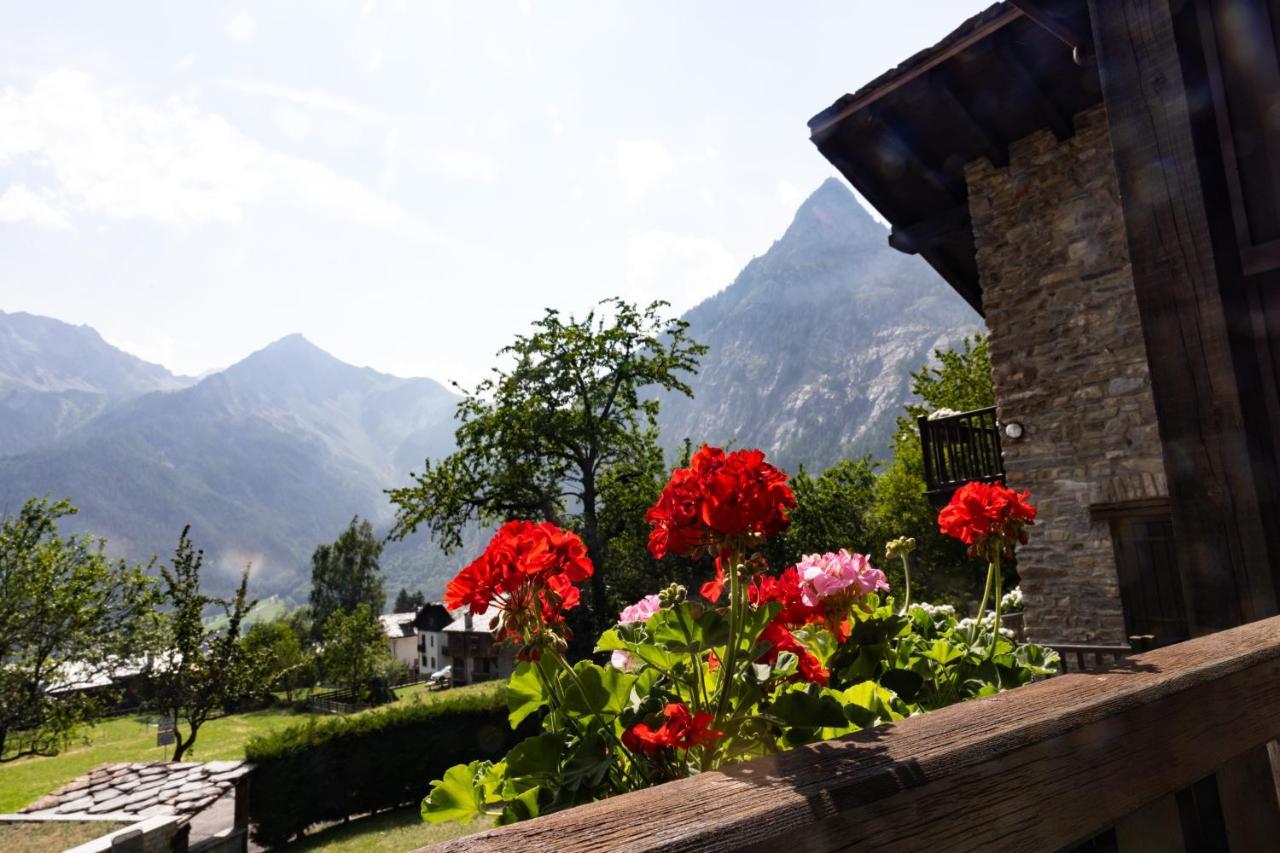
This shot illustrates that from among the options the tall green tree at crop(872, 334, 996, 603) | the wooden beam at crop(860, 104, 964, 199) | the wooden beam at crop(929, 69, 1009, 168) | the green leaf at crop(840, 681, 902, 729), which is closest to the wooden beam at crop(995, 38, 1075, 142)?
the wooden beam at crop(929, 69, 1009, 168)

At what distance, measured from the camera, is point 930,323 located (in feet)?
593

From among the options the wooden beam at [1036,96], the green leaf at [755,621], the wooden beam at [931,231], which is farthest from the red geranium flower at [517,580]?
the wooden beam at [931,231]

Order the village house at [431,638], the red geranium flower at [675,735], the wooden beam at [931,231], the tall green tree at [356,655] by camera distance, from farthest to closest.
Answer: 1. the village house at [431,638]
2. the tall green tree at [356,655]
3. the wooden beam at [931,231]
4. the red geranium flower at [675,735]

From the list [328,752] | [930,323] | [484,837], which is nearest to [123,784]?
[328,752]

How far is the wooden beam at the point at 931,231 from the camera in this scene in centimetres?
795

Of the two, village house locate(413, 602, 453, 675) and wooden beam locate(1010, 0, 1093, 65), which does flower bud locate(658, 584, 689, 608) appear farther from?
village house locate(413, 602, 453, 675)

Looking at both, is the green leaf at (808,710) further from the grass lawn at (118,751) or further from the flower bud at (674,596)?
the grass lawn at (118,751)

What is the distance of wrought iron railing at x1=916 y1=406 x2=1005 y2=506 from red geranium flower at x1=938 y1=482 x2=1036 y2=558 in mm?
7482

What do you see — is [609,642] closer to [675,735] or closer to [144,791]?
[675,735]

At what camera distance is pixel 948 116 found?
21.4 ft

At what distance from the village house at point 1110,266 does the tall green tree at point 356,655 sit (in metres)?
40.8

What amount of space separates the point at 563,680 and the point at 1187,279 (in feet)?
6.97

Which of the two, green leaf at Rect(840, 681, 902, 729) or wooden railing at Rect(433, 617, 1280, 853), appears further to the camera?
green leaf at Rect(840, 681, 902, 729)

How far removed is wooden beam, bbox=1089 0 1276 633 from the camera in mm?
2016
